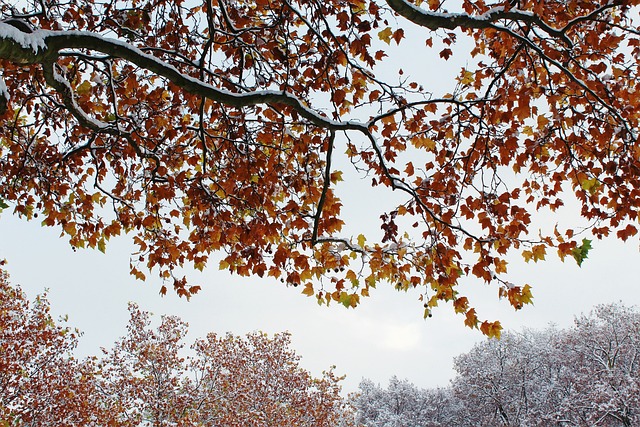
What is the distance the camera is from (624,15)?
455cm

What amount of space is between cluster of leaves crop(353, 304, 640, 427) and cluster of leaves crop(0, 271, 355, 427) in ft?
18.1

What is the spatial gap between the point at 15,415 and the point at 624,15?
15634mm

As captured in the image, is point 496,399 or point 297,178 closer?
point 297,178

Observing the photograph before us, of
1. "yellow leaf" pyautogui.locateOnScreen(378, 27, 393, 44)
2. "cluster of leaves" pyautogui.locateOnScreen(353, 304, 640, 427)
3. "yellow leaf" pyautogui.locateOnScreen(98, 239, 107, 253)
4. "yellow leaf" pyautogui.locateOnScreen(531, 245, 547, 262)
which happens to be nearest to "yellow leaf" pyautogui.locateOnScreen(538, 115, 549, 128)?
"yellow leaf" pyautogui.locateOnScreen(531, 245, 547, 262)

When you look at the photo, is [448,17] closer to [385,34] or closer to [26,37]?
[385,34]

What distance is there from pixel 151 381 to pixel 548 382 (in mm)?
24022

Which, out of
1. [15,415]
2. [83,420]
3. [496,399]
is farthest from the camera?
[496,399]

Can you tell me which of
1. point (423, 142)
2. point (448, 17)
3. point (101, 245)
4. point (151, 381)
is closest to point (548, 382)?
point (151, 381)

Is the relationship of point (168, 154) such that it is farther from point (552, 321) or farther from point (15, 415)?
point (552, 321)

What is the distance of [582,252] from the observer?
13.5 feet

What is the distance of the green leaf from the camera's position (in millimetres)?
4062

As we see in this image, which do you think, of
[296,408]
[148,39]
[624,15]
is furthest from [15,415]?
[624,15]

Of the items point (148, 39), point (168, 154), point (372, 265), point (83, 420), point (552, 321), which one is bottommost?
point (372, 265)

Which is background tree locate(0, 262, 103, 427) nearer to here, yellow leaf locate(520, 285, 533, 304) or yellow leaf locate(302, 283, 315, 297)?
yellow leaf locate(302, 283, 315, 297)
